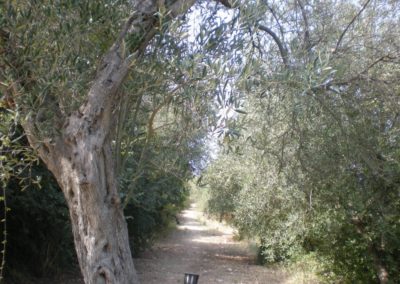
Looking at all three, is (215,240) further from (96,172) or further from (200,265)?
(96,172)

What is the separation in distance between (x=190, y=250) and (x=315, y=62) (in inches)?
716

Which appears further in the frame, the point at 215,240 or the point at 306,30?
the point at 215,240

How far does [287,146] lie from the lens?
7602 mm

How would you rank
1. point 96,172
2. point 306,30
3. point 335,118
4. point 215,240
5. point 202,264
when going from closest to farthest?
point 96,172, point 335,118, point 306,30, point 202,264, point 215,240

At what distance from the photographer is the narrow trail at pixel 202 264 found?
13877mm

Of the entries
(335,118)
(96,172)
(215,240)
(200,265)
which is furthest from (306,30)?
(215,240)

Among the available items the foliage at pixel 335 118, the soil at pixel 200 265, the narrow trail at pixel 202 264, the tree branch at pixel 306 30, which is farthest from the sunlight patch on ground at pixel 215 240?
the tree branch at pixel 306 30

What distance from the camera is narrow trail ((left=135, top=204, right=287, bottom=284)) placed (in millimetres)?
13877

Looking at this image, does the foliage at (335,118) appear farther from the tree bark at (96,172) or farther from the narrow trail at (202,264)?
the narrow trail at (202,264)

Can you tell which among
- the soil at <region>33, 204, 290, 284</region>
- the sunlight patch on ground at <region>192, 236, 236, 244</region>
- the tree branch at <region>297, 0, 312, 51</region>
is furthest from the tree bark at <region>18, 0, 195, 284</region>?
the sunlight patch on ground at <region>192, 236, 236, 244</region>

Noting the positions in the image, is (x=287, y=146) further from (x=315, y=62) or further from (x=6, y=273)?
(x=6, y=273)

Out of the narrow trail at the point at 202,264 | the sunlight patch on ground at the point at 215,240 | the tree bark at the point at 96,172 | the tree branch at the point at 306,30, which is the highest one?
the tree branch at the point at 306,30

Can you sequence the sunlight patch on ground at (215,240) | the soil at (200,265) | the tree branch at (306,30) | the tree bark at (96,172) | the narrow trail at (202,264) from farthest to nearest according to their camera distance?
the sunlight patch on ground at (215,240), the narrow trail at (202,264), the soil at (200,265), the tree branch at (306,30), the tree bark at (96,172)

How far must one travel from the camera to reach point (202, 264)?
55.6ft
